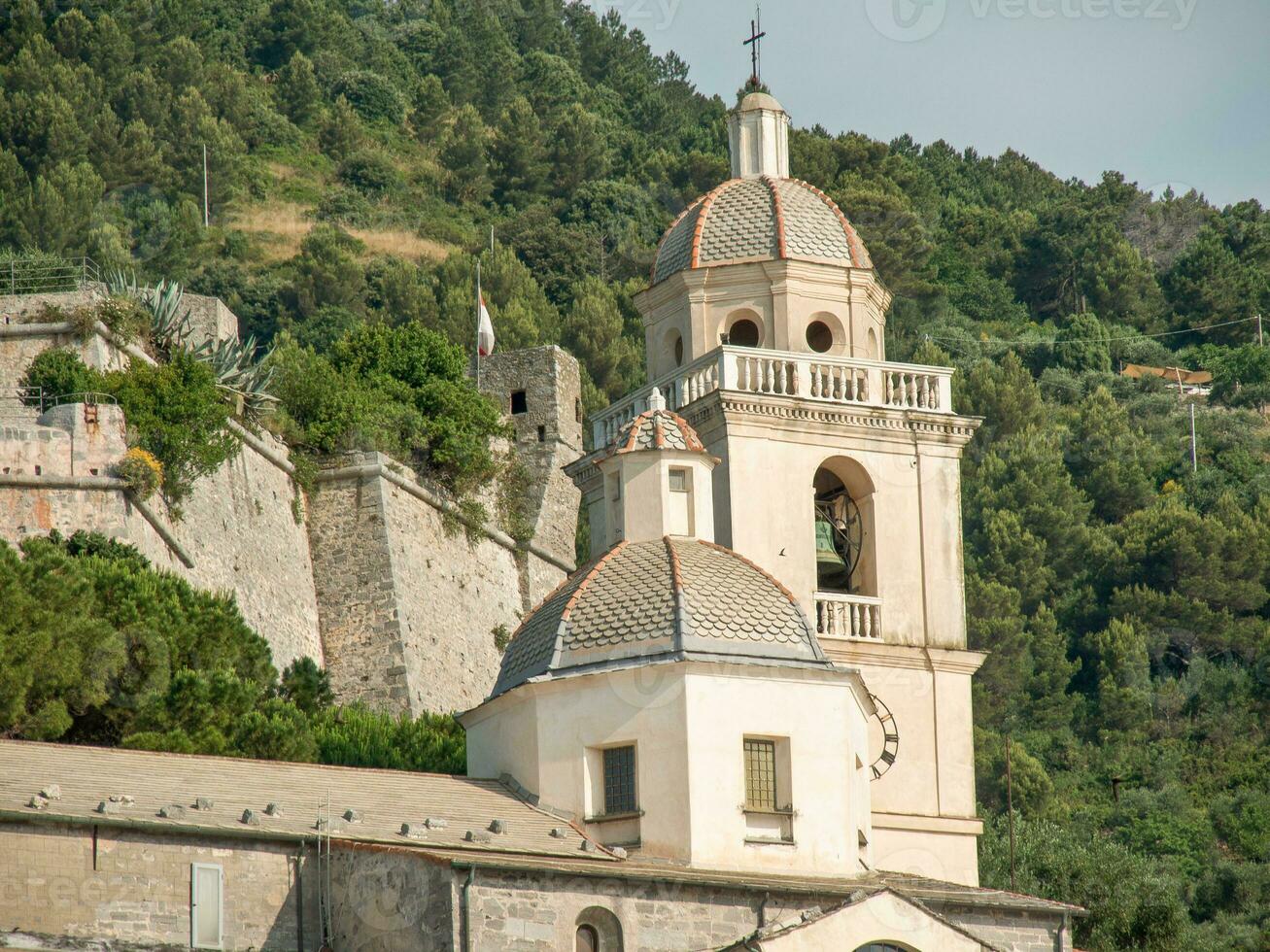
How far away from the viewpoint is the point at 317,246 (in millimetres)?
95250

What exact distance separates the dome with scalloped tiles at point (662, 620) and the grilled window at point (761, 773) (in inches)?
39.4

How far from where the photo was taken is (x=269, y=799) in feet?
94.5

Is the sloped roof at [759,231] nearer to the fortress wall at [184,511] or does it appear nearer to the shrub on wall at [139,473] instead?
the shrub on wall at [139,473]

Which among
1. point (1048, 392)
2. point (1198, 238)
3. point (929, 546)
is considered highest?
point (1198, 238)

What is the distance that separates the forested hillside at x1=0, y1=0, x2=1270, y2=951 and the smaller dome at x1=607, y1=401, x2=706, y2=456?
19314mm

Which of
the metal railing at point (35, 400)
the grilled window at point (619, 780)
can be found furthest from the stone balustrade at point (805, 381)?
the metal railing at point (35, 400)

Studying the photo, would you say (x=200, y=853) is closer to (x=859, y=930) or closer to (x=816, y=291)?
(x=859, y=930)

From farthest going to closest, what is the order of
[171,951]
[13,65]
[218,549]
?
[13,65] < [218,549] < [171,951]

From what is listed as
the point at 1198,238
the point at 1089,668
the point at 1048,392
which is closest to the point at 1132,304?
the point at 1198,238

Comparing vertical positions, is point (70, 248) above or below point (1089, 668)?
above

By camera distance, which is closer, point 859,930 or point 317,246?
point 859,930

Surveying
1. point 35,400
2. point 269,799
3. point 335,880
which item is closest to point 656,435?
point 269,799

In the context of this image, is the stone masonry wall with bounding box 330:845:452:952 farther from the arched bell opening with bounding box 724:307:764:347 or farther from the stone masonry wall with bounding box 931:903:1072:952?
the arched bell opening with bounding box 724:307:764:347

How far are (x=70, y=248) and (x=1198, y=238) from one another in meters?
49.2
